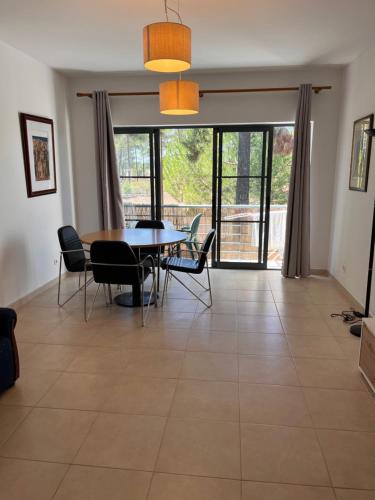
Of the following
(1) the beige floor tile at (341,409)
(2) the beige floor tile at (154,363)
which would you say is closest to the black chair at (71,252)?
(2) the beige floor tile at (154,363)

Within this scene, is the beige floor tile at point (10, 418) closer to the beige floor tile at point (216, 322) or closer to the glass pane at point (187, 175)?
the beige floor tile at point (216, 322)

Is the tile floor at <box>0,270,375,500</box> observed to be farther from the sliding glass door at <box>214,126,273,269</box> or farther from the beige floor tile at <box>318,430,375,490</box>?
the sliding glass door at <box>214,126,273,269</box>

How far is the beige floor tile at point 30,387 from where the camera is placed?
2428mm

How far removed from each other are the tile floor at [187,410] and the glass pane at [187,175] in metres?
2.25

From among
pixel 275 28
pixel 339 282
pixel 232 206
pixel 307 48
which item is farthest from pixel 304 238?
pixel 275 28

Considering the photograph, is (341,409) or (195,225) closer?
(341,409)

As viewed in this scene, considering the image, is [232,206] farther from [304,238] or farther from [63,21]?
[63,21]

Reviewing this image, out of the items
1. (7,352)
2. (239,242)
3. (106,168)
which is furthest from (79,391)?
(239,242)

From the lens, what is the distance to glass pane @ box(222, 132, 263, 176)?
17.1 feet

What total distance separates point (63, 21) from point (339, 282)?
13.3 ft

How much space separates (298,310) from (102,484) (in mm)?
2762

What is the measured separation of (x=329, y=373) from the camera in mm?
2742

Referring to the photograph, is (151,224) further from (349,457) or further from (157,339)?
(349,457)

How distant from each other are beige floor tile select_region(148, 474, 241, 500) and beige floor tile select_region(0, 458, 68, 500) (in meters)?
0.48
